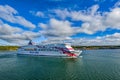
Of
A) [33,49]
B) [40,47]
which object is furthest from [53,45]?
[33,49]

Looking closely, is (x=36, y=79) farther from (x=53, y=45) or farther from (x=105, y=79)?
(x=53, y=45)

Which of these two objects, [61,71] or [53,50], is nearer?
[61,71]

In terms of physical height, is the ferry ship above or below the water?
above

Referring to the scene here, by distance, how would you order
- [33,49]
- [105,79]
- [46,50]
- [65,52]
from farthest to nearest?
[33,49] < [46,50] < [65,52] < [105,79]

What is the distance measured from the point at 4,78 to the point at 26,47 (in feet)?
213

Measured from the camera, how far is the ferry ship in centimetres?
7269

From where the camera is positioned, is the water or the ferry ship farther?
the ferry ship

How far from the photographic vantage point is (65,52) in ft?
241

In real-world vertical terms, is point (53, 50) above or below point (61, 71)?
above

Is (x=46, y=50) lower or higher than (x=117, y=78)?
higher

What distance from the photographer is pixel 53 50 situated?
77.7 meters

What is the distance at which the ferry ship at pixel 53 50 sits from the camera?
238 feet

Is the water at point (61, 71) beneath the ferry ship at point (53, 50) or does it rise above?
beneath

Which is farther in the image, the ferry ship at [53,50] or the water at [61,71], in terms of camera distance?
the ferry ship at [53,50]
